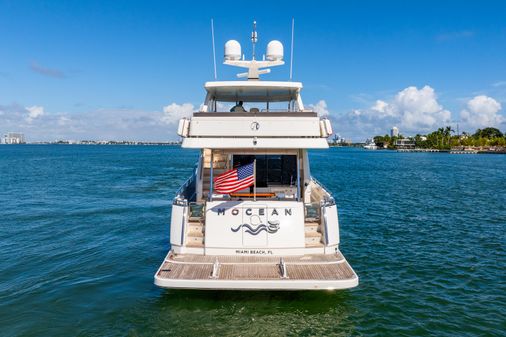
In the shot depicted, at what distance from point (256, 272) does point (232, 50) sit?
293 inches

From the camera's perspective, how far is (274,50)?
11.6m

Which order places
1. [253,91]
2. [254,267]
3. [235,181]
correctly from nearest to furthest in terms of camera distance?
[254,267] → [235,181] → [253,91]

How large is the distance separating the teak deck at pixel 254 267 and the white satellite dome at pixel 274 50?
6.83 m

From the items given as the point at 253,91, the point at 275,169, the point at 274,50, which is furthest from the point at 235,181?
the point at 274,50

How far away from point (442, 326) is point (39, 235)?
592 inches

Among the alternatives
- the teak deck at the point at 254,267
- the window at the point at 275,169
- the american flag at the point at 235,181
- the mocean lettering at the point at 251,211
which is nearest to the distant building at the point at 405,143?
the window at the point at 275,169

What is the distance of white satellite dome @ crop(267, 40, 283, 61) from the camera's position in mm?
11617

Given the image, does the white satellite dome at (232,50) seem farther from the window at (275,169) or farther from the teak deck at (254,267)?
the teak deck at (254,267)

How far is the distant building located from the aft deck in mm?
191447

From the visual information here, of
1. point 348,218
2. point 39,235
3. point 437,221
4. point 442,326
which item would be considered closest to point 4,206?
point 39,235

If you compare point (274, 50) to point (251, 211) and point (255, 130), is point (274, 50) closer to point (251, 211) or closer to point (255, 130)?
point (255, 130)

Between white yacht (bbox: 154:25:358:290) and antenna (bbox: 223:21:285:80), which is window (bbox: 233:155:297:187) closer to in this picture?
white yacht (bbox: 154:25:358:290)

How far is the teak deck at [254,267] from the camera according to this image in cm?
755

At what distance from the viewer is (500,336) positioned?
23.9 ft
